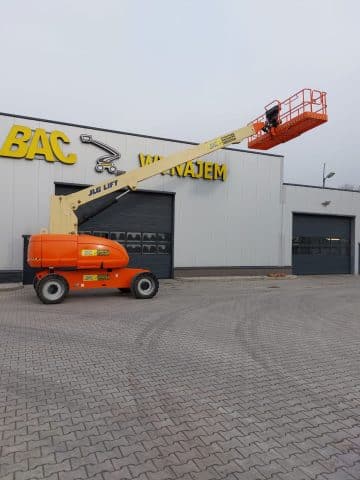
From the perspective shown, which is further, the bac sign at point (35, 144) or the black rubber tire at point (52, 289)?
the bac sign at point (35, 144)

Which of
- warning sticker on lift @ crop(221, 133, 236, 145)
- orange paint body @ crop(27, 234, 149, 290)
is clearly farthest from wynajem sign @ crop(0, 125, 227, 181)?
orange paint body @ crop(27, 234, 149, 290)

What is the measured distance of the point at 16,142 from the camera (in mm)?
17125

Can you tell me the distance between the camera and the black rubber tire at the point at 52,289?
12.1m

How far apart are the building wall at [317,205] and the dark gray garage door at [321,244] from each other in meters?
0.47

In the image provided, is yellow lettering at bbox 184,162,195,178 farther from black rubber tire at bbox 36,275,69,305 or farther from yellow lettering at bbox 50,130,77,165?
black rubber tire at bbox 36,275,69,305

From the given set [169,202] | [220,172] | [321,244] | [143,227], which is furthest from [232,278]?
[321,244]

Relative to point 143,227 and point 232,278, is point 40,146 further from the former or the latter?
point 232,278

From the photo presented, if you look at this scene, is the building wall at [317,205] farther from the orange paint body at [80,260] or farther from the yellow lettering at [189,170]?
the orange paint body at [80,260]

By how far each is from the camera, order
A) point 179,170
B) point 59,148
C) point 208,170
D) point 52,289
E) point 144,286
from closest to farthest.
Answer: point 52,289 → point 144,286 → point 59,148 → point 179,170 → point 208,170

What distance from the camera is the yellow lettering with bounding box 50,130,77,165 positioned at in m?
17.9

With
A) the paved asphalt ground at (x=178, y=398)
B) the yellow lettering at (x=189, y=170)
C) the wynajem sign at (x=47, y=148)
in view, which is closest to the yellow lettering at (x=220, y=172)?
the yellow lettering at (x=189, y=170)

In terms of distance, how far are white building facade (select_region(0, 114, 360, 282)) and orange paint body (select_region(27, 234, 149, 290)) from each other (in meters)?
5.41

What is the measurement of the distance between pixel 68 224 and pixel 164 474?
466 inches

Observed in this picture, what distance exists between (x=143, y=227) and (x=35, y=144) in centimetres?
649
